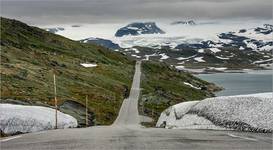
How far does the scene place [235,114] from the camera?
26750 mm

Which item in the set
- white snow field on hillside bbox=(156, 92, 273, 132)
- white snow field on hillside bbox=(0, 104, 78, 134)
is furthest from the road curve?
white snow field on hillside bbox=(156, 92, 273, 132)

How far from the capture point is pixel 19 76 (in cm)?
13500

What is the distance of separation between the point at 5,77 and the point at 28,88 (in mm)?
11480

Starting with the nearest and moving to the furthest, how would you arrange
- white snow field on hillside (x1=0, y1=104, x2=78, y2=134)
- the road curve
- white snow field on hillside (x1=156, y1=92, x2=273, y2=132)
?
white snow field on hillside (x1=156, y1=92, x2=273, y2=132) < white snow field on hillside (x1=0, y1=104, x2=78, y2=134) < the road curve

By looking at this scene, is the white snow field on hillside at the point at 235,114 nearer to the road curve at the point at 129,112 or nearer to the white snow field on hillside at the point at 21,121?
the white snow field on hillside at the point at 21,121

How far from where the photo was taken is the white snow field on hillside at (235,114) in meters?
24.8

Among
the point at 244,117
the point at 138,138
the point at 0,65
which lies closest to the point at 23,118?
the point at 244,117

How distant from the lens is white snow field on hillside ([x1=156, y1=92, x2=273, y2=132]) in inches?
977

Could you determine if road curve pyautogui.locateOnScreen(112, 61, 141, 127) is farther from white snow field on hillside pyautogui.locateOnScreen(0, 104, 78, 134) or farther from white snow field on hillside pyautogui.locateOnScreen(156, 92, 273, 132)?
white snow field on hillside pyautogui.locateOnScreen(156, 92, 273, 132)

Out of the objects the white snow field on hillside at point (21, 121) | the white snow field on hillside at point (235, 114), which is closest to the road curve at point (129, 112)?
the white snow field on hillside at point (21, 121)

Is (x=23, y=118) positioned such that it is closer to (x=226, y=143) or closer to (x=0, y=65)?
(x=226, y=143)

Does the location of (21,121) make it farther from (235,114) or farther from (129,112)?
(129,112)

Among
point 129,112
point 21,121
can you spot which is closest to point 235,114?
point 21,121

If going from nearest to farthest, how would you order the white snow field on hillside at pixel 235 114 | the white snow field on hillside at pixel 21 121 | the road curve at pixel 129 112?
1. the white snow field on hillside at pixel 235 114
2. the white snow field on hillside at pixel 21 121
3. the road curve at pixel 129 112
